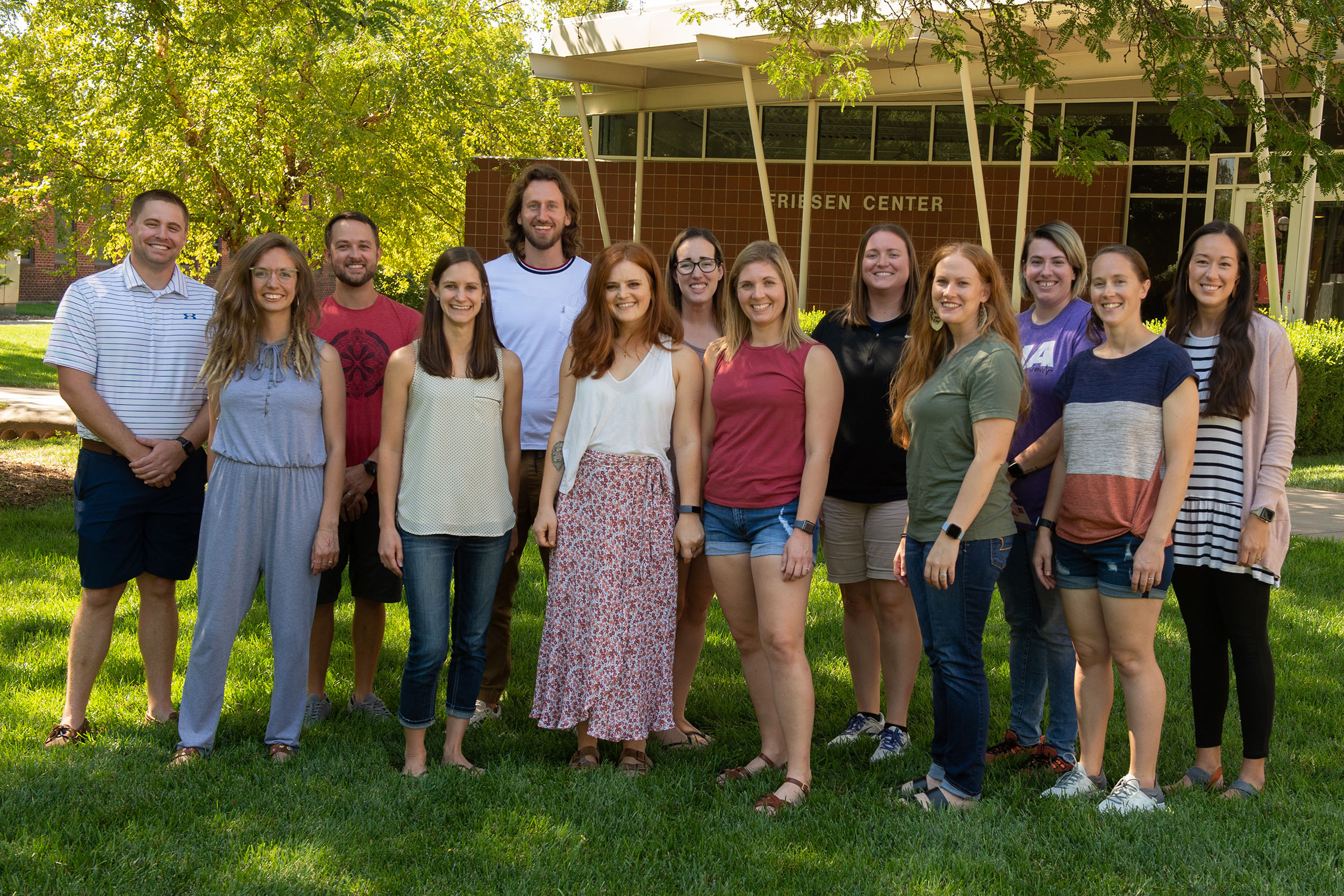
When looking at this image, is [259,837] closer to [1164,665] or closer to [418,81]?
[1164,665]

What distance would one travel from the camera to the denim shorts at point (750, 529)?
3.99m

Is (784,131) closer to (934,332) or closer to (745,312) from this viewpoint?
(745,312)

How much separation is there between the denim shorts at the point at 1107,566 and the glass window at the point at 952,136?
657 inches

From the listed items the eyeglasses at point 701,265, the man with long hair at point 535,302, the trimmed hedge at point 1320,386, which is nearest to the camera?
the eyeglasses at point 701,265

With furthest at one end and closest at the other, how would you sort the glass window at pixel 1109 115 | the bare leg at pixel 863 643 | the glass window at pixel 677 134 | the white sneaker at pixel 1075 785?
the glass window at pixel 677 134, the glass window at pixel 1109 115, the bare leg at pixel 863 643, the white sneaker at pixel 1075 785

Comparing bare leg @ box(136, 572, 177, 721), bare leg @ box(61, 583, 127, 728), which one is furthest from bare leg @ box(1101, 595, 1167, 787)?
bare leg @ box(61, 583, 127, 728)

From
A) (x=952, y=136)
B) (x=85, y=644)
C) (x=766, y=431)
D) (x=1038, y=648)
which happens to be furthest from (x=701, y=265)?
(x=952, y=136)

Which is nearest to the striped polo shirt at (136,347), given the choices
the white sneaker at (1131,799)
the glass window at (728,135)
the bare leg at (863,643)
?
the bare leg at (863,643)

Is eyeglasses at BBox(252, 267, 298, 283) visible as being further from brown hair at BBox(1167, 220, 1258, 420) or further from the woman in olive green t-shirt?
brown hair at BBox(1167, 220, 1258, 420)

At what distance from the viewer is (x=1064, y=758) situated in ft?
14.1

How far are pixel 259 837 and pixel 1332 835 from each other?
3507 millimetres

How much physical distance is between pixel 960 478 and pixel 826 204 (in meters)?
17.3

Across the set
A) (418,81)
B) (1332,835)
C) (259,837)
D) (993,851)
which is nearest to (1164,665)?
(1332,835)

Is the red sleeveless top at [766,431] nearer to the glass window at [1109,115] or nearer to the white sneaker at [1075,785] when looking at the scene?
the white sneaker at [1075,785]
